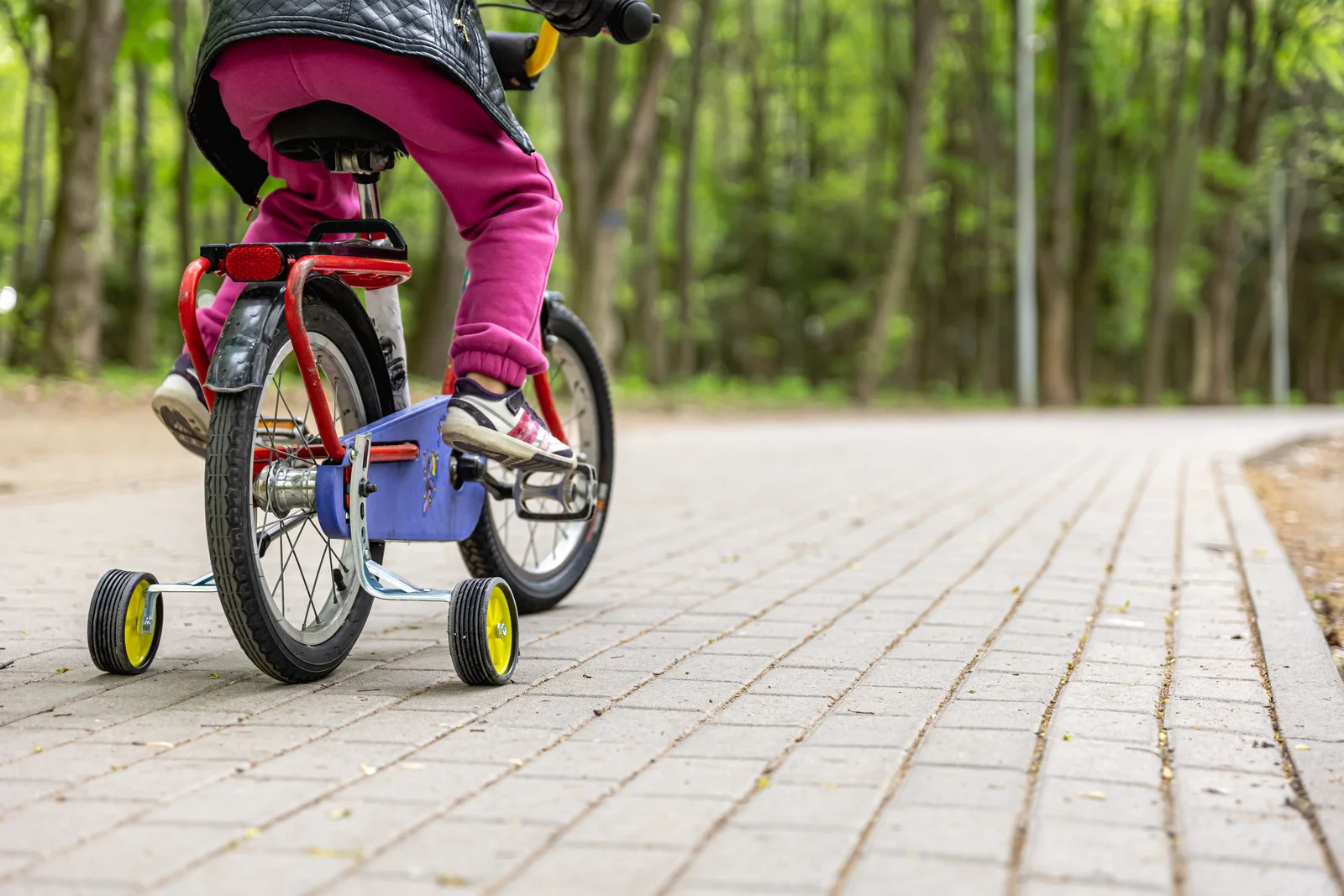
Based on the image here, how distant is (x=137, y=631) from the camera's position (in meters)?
3.94

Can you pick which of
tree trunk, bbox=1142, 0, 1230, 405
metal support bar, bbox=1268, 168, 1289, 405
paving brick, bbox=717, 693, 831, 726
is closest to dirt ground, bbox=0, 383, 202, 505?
paving brick, bbox=717, 693, 831, 726

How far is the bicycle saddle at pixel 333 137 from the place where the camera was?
380 centimetres

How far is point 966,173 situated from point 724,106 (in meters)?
7.30

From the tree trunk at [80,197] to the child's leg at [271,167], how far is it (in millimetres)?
14039

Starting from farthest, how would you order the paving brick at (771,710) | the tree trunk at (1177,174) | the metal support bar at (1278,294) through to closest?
the metal support bar at (1278,294), the tree trunk at (1177,174), the paving brick at (771,710)

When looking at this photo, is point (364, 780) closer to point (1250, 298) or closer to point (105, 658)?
point (105, 658)

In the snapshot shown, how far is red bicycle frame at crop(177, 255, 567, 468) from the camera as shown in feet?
12.1

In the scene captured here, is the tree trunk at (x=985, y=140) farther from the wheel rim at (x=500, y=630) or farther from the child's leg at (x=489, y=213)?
the wheel rim at (x=500, y=630)

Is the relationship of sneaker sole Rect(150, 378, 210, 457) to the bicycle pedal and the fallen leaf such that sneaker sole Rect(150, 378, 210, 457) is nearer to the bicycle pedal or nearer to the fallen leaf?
the bicycle pedal

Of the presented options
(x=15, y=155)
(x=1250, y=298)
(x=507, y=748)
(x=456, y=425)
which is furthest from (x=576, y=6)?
(x=1250, y=298)

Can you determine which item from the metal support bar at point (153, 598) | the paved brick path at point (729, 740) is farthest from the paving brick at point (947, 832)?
the metal support bar at point (153, 598)

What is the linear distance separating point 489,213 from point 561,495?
1.18 m

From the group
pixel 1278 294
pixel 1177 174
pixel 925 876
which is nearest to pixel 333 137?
pixel 925 876

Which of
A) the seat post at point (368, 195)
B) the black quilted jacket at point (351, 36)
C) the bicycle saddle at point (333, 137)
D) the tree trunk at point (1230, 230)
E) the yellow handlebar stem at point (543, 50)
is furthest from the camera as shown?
the tree trunk at point (1230, 230)
